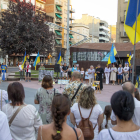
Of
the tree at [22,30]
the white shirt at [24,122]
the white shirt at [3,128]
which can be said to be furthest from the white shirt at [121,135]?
the tree at [22,30]

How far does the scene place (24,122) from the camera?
3031 mm

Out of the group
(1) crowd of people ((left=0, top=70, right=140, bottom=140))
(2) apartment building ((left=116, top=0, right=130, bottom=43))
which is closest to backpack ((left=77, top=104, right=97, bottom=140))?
(1) crowd of people ((left=0, top=70, right=140, bottom=140))

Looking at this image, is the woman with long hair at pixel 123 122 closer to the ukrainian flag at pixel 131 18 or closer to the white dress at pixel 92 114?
the white dress at pixel 92 114

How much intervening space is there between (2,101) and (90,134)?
1827 mm

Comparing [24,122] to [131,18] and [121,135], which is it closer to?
[121,135]

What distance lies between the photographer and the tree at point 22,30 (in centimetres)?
2653

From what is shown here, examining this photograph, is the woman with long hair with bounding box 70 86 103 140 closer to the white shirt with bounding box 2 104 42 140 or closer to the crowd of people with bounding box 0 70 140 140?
the crowd of people with bounding box 0 70 140 140

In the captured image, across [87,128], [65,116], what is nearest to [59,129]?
[65,116]

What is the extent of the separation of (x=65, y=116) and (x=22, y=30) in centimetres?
2599

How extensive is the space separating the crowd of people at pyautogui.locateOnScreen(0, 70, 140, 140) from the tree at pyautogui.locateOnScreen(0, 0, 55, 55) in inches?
903

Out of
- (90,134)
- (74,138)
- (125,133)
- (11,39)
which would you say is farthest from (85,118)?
(11,39)

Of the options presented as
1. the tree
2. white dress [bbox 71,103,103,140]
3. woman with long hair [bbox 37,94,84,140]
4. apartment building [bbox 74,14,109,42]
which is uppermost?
apartment building [bbox 74,14,109,42]

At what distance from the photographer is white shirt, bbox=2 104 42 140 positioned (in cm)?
303

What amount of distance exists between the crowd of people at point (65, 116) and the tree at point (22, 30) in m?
22.9
